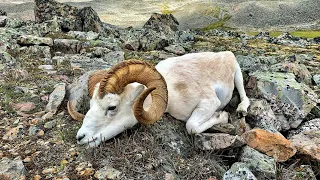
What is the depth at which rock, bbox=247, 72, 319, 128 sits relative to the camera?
396 inches

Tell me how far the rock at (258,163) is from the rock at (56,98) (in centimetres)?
431

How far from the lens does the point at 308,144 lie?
25.8 feet

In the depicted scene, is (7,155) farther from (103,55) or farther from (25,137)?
(103,55)

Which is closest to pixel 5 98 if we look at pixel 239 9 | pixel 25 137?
pixel 25 137

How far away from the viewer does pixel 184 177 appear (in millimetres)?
6281

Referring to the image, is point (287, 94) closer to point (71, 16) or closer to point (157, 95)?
point (157, 95)

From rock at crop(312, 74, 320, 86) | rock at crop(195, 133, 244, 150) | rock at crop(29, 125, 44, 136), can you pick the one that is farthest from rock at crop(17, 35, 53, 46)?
rock at crop(312, 74, 320, 86)

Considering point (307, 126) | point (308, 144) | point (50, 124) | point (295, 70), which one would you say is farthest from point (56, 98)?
point (295, 70)

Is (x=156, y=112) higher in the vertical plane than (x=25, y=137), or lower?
higher

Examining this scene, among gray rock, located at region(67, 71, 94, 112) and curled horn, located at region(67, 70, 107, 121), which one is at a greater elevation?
curled horn, located at region(67, 70, 107, 121)

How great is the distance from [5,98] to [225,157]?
550 cm

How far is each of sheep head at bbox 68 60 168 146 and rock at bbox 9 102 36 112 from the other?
2.08 metres

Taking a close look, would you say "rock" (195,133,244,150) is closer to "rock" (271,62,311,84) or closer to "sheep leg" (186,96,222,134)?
"sheep leg" (186,96,222,134)

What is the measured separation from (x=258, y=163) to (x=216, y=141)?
0.94m
